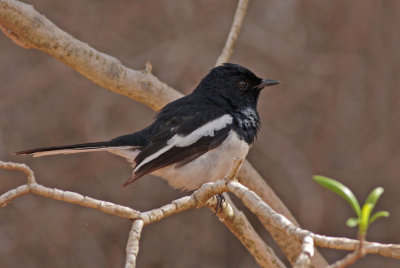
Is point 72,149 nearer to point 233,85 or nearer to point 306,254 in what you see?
point 233,85

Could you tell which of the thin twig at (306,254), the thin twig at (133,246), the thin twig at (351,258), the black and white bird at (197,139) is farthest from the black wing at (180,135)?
the thin twig at (351,258)

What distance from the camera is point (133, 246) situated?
2.42 metres

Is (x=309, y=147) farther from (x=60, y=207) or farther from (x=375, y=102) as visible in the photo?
(x=60, y=207)

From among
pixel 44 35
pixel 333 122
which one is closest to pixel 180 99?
pixel 44 35

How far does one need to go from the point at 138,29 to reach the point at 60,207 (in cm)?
233

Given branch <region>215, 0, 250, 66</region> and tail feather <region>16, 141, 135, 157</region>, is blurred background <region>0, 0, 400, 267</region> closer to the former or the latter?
branch <region>215, 0, 250, 66</region>

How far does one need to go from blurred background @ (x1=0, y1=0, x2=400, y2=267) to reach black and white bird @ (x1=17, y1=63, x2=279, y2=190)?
2.44 metres

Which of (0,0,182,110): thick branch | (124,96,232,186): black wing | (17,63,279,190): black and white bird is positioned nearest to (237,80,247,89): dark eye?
(17,63,279,190): black and white bird

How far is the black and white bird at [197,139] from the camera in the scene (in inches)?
173

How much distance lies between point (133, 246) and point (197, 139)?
81.8 inches

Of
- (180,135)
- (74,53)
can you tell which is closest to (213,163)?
(180,135)

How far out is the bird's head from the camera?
4.81m

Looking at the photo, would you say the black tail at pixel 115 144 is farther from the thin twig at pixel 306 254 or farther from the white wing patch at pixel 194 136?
the thin twig at pixel 306 254

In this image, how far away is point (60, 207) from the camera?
7133 mm
